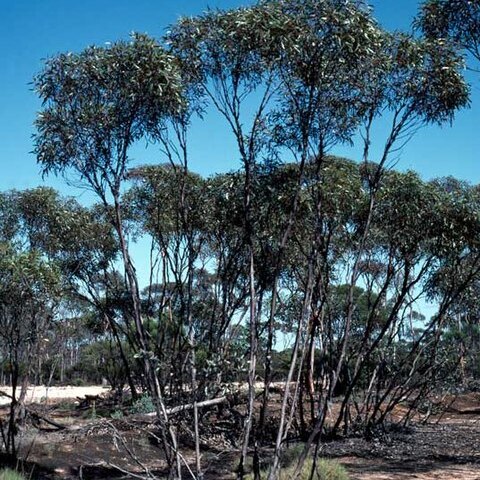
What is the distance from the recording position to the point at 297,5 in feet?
22.8

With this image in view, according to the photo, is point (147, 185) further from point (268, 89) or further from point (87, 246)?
point (268, 89)

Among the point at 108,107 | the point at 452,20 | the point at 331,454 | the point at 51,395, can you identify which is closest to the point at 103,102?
the point at 108,107

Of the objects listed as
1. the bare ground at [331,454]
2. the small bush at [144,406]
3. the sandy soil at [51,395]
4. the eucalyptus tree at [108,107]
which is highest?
the eucalyptus tree at [108,107]

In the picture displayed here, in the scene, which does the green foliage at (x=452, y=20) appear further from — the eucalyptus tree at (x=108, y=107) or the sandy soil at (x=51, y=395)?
the sandy soil at (x=51, y=395)

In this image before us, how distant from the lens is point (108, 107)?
7539 millimetres

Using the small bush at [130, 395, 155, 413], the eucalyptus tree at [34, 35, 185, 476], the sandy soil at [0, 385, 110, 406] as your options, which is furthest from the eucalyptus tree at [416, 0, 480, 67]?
the sandy soil at [0, 385, 110, 406]

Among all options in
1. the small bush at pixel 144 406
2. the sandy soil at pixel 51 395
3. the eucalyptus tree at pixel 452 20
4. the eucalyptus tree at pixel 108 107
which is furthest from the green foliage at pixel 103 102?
the sandy soil at pixel 51 395

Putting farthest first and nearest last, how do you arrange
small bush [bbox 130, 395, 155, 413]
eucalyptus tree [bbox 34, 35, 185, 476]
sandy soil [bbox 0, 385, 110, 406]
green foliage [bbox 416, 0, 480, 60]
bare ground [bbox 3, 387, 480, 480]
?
sandy soil [bbox 0, 385, 110, 406], small bush [bbox 130, 395, 155, 413], bare ground [bbox 3, 387, 480, 480], green foliage [bbox 416, 0, 480, 60], eucalyptus tree [bbox 34, 35, 185, 476]

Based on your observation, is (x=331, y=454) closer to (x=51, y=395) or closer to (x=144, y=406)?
(x=144, y=406)

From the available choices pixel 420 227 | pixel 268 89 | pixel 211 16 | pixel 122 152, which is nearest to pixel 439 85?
pixel 268 89

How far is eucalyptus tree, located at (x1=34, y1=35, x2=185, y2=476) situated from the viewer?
7.20 m

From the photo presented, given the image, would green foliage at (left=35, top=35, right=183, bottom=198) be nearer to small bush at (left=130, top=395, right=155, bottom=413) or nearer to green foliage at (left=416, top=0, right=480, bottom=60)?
green foliage at (left=416, top=0, right=480, bottom=60)

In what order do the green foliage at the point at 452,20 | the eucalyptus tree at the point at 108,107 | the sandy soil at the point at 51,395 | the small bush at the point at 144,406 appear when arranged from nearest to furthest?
1. the eucalyptus tree at the point at 108,107
2. the green foliage at the point at 452,20
3. the small bush at the point at 144,406
4. the sandy soil at the point at 51,395

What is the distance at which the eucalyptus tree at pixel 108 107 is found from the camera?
7203mm
